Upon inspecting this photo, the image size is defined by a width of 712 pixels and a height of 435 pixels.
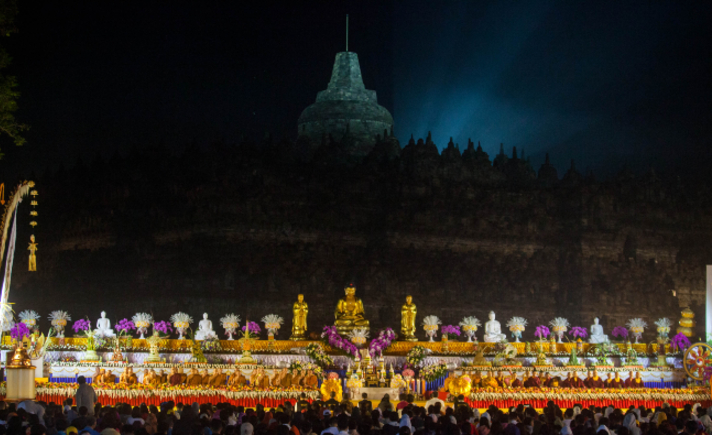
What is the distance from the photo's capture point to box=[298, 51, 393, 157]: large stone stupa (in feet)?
129

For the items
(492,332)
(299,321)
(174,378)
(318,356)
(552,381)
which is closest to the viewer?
(174,378)

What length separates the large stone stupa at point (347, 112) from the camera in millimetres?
39469

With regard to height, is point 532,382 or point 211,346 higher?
point 211,346

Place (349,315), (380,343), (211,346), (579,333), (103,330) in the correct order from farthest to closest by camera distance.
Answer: (579,333), (103,330), (349,315), (211,346), (380,343)

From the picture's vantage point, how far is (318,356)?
21594 millimetres

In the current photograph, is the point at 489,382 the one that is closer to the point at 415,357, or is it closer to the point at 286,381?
the point at 415,357

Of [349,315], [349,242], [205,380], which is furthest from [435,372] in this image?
[349,242]

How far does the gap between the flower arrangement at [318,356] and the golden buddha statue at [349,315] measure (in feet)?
7.10

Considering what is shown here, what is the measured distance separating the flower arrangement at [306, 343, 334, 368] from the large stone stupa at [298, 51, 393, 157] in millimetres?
17688

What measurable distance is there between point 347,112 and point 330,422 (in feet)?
96.5

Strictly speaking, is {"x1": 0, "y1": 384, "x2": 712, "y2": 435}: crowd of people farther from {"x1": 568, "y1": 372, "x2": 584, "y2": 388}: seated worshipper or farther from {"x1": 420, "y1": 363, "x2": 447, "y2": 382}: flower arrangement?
{"x1": 420, "y1": 363, "x2": 447, "y2": 382}: flower arrangement

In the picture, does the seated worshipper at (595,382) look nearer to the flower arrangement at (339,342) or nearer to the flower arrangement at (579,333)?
the flower arrangement at (339,342)

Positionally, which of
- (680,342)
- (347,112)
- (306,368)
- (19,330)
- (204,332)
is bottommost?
(306,368)

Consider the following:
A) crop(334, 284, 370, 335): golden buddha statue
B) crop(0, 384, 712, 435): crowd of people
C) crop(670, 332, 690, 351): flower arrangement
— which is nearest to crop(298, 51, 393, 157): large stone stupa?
crop(334, 284, 370, 335): golden buddha statue
